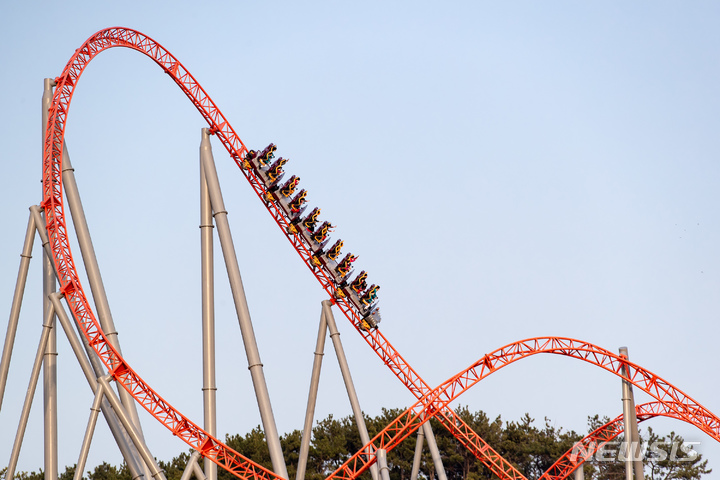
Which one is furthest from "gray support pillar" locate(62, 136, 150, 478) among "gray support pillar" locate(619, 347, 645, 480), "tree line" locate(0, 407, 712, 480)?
"tree line" locate(0, 407, 712, 480)

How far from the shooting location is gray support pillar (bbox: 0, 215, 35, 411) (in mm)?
17234

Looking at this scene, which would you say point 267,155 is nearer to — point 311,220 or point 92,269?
point 311,220

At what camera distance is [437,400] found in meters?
19.2

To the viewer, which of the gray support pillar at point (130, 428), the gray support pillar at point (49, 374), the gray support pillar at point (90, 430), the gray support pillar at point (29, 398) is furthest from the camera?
the gray support pillar at point (29, 398)

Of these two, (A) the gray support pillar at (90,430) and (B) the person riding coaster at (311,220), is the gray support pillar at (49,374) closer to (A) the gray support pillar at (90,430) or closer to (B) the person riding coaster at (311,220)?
(A) the gray support pillar at (90,430)

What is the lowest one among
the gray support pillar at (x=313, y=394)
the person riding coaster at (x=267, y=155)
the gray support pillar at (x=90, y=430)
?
the gray support pillar at (x=90, y=430)

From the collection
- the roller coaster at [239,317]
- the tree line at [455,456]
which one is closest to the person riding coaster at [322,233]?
the roller coaster at [239,317]

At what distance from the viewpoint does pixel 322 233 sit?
21.0 m

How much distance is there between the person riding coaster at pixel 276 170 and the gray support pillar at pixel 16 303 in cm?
516

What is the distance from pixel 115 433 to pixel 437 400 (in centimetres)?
634

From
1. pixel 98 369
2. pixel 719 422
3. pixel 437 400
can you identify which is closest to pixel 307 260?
pixel 437 400

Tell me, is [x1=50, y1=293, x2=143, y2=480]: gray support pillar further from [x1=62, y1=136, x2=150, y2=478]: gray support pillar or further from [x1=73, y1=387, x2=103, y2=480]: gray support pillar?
[x1=73, y1=387, x2=103, y2=480]: gray support pillar

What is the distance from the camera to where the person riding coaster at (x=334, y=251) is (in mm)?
21056

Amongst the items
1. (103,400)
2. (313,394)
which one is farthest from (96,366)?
(313,394)
